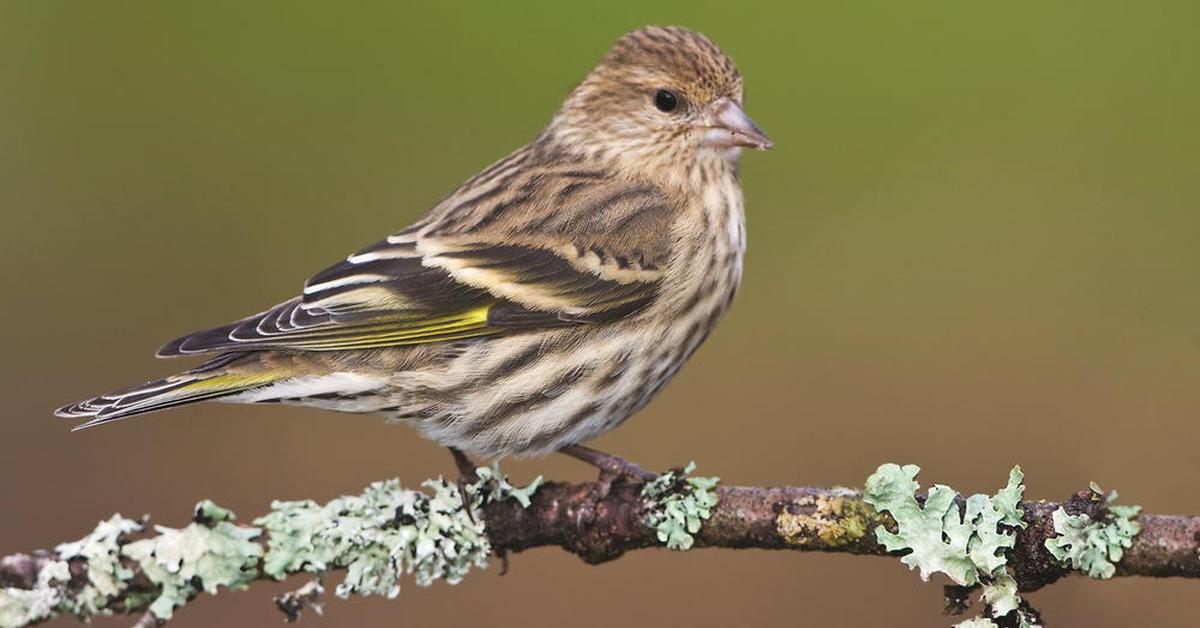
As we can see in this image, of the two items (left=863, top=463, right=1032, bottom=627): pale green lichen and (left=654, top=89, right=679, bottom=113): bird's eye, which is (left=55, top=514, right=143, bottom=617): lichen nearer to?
(left=863, top=463, right=1032, bottom=627): pale green lichen

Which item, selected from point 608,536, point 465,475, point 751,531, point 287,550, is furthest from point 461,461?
point 751,531

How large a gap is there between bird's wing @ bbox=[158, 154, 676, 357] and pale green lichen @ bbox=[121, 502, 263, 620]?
2.05 ft

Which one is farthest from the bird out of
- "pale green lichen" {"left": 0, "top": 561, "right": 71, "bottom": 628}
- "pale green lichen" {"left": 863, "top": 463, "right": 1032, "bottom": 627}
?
"pale green lichen" {"left": 863, "top": 463, "right": 1032, "bottom": 627}

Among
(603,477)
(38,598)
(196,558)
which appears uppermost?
(603,477)

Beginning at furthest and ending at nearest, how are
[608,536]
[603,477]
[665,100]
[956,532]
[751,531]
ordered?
[665,100] → [603,477] → [608,536] → [751,531] → [956,532]

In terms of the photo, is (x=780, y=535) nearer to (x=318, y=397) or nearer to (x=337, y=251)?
(x=318, y=397)

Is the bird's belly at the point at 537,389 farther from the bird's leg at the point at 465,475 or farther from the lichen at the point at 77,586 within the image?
the lichen at the point at 77,586

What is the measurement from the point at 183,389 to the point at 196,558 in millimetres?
639

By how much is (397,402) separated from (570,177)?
2.77 ft

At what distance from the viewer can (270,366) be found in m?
3.94

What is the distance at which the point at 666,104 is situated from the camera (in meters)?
4.61

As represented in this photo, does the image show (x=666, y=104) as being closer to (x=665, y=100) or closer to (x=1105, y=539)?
(x=665, y=100)

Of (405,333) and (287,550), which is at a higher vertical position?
(405,333)

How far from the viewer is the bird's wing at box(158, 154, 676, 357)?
3977 mm
